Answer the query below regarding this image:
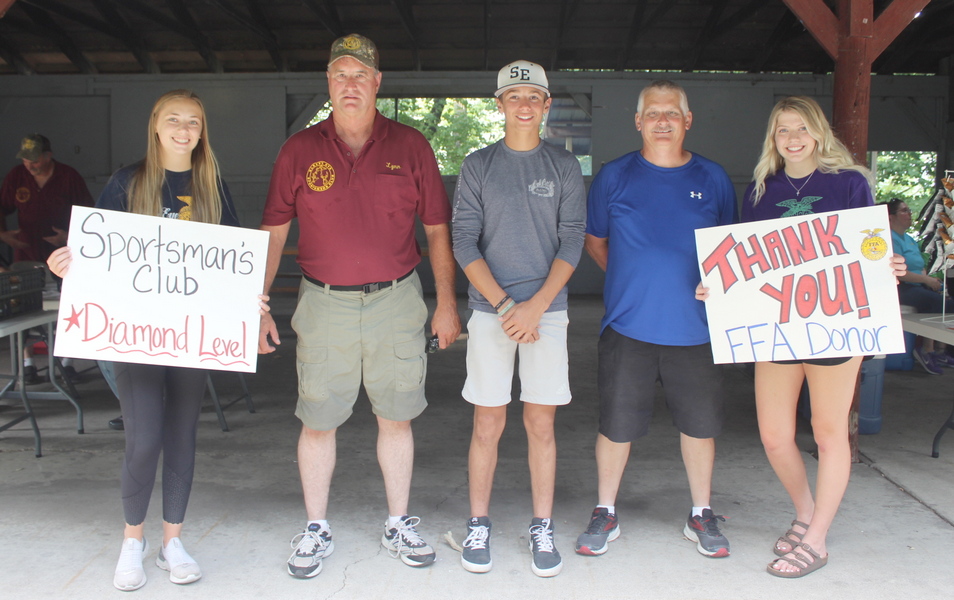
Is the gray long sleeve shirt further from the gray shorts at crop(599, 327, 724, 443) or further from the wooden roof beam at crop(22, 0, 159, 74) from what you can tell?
the wooden roof beam at crop(22, 0, 159, 74)

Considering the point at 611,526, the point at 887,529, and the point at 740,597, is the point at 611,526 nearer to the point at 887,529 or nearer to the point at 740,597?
the point at 740,597

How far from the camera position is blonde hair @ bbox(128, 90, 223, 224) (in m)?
2.33

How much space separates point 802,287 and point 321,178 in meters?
1.61

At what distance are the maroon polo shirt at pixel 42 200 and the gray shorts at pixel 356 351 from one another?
130 inches

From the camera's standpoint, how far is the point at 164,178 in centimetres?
236

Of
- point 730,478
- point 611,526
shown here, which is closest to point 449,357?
point 730,478

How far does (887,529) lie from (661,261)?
141 cm

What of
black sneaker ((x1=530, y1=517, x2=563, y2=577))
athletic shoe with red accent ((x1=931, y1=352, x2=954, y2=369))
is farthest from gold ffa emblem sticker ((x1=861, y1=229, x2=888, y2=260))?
athletic shoe with red accent ((x1=931, y1=352, x2=954, y2=369))

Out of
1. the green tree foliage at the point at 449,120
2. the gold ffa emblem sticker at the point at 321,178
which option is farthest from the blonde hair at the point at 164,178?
the green tree foliage at the point at 449,120

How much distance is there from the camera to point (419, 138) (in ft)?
8.55

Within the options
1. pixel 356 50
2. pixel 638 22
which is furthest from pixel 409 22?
pixel 356 50

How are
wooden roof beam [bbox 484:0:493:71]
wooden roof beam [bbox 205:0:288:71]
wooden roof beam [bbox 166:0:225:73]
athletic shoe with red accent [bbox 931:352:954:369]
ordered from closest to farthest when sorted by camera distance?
athletic shoe with red accent [bbox 931:352:954:369]
wooden roof beam [bbox 205:0:288:71]
wooden roof beam [bbox 484:0:493:71]
wooden roof beam [bbox 166:0:225:73]

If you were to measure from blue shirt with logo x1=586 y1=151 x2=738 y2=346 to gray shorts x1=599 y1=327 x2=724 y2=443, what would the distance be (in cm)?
6

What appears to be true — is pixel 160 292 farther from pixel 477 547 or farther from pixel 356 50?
pixel 477 547
